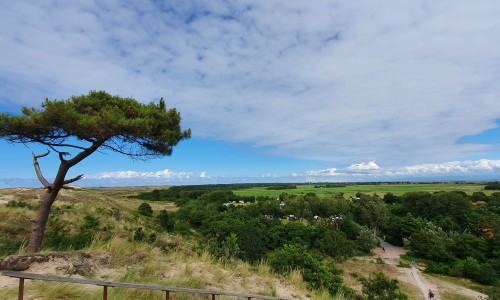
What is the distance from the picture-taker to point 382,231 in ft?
236

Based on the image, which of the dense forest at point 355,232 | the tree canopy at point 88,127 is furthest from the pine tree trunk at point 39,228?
the dense forest at point 355,232

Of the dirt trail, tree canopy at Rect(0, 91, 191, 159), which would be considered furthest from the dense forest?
tree canopy at Rect(0, 91, 191, 159)

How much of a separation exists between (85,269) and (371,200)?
225 feet

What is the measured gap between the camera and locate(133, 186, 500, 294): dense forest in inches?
1657

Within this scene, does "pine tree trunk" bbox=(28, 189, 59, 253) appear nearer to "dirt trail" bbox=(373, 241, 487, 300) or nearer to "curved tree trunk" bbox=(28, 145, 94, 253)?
"curved tree trunk" bbox=(28, 145, 94, 253)

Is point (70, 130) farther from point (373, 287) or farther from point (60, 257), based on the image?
point (373, 287)

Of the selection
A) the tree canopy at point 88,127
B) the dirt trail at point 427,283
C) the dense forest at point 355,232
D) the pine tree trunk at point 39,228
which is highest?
the tree canopy at point 88,127

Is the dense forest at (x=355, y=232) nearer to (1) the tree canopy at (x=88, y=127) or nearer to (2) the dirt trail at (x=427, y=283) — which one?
(2) the dirt trail at (x=427, y=283)

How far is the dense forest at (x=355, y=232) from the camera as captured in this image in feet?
138

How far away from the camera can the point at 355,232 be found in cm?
6456

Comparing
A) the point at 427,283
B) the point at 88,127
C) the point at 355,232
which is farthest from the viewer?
the point at 355,232

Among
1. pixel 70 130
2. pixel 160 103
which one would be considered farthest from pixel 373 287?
pixel 70 130

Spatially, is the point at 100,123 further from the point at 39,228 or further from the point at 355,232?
the point at 355,232

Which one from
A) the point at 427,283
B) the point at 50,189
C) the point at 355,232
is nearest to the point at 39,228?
the point at 50,189
